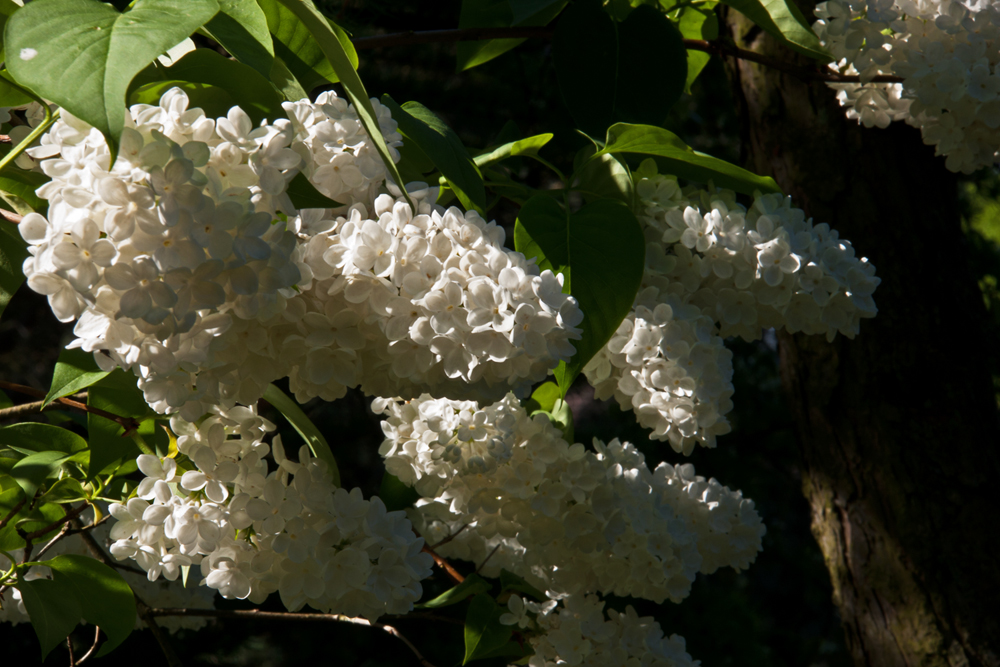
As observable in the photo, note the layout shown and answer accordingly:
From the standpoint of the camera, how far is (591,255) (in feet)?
2.24

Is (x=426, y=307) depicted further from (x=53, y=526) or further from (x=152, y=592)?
(x=152, y=592)

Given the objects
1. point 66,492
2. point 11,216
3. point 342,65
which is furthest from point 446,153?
point 66,492

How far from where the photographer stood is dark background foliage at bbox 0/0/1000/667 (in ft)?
6.81

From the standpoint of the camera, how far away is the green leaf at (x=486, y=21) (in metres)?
1.07

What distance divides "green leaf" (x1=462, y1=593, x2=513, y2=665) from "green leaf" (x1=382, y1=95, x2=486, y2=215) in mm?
535

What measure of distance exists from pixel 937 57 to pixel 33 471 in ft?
3.81

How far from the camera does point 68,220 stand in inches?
15.8

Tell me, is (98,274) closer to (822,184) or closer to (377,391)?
(377,391)

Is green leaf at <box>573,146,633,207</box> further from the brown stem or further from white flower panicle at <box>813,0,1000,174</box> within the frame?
the brown stem

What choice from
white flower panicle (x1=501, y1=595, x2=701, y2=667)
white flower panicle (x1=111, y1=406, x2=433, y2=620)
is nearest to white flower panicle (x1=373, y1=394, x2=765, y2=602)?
white flower panicle (x1=501, y1=595, x2=701, y2=667)

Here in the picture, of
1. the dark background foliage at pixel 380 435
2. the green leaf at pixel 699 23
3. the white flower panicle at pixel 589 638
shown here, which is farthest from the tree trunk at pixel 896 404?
the dark background foliage at pixel 380 435

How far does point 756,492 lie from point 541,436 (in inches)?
79.9

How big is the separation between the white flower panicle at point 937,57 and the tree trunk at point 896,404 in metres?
0.32

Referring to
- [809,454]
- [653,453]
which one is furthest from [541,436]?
[653,453]
